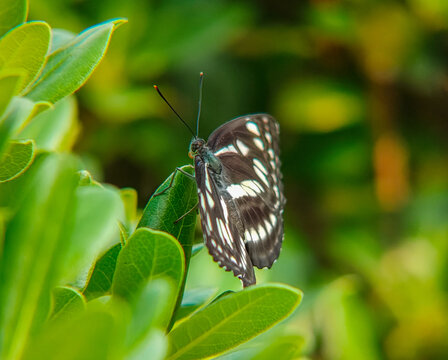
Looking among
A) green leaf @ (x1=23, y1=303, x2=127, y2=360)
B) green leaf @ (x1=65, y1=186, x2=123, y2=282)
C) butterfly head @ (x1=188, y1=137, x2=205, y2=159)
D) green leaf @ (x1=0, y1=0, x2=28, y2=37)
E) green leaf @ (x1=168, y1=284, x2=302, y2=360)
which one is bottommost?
butterfly head @ (x1=188, y1=137, x2=205, y2=159)

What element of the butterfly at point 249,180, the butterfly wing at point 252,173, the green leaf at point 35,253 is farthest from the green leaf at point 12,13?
the butterfly wing at point 252,173

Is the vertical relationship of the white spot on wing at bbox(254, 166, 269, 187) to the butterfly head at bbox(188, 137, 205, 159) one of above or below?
below

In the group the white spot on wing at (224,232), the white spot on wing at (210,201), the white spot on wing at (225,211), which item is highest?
the white spot on wing at (210,201)

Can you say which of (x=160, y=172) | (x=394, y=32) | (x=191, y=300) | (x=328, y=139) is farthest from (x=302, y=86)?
(x=191, y=300)

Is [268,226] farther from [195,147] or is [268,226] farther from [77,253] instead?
[77,253]

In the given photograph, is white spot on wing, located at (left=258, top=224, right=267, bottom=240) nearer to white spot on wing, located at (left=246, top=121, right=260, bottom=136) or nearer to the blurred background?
white spot on wing, located at (left=246, top=121, right=260, bottom=136)

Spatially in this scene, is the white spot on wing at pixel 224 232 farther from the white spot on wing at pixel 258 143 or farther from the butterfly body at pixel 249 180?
the white spot on wing at pixel 258 143

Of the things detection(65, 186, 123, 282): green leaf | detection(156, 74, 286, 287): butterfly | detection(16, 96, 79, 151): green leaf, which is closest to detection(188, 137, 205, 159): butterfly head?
detection(156, 74, 286, 287): butterfly

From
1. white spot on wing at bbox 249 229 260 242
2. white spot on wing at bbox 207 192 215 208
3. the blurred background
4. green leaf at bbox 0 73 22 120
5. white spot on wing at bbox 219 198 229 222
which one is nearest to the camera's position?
green leaf at bbox 0 73 22 120
